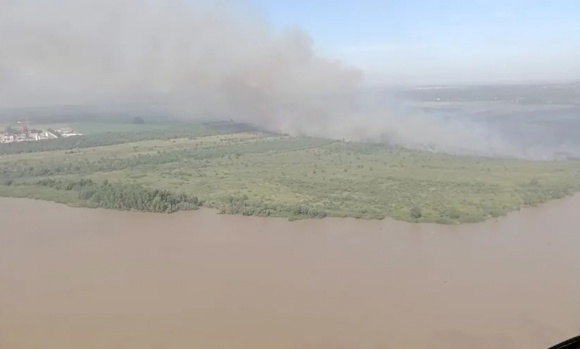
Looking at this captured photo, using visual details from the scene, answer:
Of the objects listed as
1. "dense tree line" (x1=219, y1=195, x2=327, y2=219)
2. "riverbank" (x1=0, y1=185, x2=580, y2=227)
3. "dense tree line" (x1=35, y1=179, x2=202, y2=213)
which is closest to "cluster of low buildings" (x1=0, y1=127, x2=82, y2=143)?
"riverbank" (x1=0, y1=185, x2=580, y2=227)

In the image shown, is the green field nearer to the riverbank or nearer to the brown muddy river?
the riverbank

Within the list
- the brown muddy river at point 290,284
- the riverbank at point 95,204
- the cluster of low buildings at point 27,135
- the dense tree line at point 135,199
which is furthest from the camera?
the cluster of low buildings at point 27,135

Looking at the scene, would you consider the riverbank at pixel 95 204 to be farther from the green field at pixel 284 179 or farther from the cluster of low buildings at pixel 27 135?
the cluster of low buildings at pixel 27 135

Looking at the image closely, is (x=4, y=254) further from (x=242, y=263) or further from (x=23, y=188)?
(x=23, y=188)

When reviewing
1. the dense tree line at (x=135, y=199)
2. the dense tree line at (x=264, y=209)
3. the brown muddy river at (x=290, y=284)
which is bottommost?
the brown muddy river at (x=290, y=284)

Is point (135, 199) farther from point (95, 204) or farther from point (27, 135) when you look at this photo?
point (27, 135)

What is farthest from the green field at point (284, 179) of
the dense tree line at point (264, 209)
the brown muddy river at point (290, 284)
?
the brown muddy river at point (290, 284)

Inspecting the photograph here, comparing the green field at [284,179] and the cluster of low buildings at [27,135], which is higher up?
the cluster of low buildings at [27,135]

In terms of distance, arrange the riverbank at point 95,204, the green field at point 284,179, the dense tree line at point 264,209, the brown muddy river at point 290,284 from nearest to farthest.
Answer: the brown muddy river at point 290,284 → the riverbank at point 95,204 → the dense tree line at point 264,209 → the green field at point 284,179
